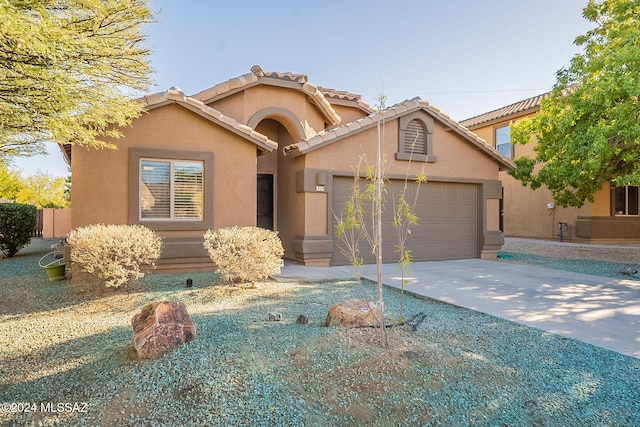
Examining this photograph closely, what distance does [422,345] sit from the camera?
4.15 metres

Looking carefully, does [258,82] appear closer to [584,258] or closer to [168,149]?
[168,149]

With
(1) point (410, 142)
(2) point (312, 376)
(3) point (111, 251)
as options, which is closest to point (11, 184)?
(3) point (111, 251)

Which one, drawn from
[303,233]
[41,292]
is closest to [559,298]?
[303,233]

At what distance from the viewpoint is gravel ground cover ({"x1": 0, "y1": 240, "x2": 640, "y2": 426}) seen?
116 inches

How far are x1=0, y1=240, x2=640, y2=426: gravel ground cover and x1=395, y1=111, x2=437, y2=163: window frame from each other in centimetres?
670

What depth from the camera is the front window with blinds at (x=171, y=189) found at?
881 cm

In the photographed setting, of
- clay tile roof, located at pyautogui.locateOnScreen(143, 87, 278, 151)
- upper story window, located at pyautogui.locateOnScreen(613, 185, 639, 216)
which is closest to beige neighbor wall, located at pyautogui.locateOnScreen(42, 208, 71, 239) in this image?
clay tile roof, located at pyautogui.locateOnScreen(143, 87, 278, 151)

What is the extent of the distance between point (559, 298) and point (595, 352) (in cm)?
289

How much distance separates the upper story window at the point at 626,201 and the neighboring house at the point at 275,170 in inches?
390

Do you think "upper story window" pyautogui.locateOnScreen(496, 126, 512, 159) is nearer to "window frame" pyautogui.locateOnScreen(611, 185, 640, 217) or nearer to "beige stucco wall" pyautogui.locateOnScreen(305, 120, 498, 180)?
"window frame" pyautogui.locateOnScreen(611, 185, 640, 217)

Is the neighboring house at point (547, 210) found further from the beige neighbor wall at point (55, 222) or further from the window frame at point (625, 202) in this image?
the beige neighbor wall at point (55, 222)

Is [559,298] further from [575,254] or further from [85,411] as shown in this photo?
[575,254]

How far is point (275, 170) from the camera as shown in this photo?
1215 centimetres

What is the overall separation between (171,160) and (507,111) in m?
18.6
